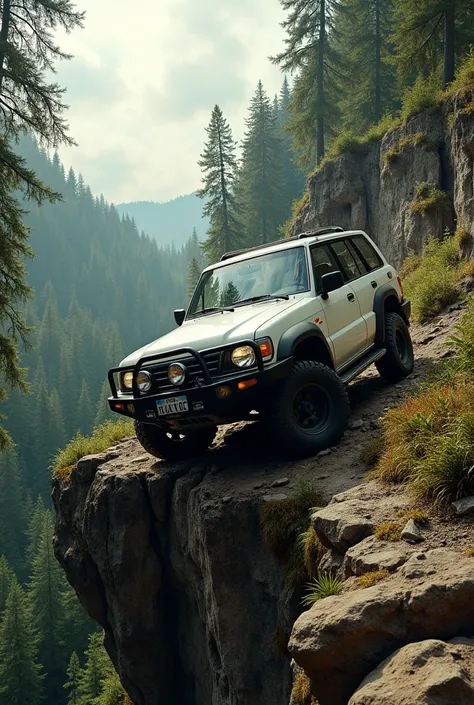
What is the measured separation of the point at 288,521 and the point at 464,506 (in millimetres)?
1838

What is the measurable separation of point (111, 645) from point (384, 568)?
7.42m

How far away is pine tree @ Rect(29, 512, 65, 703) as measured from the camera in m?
41.8

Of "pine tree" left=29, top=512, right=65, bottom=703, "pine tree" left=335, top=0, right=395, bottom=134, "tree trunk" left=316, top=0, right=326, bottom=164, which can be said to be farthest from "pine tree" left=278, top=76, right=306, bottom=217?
"pine tree" left=29, top=512, right=65, bottom=703

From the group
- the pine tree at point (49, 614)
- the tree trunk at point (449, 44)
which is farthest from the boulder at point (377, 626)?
the pine tree at point (49, 614)

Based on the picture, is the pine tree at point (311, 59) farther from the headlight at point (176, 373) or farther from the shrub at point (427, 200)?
the headlight at point (176, 373)

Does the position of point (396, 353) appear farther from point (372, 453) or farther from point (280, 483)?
point (280, 483)

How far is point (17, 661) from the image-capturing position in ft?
115

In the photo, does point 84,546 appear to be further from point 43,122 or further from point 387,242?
point 387,242

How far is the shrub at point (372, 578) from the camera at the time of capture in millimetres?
3400

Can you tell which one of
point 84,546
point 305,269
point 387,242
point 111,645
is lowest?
point 111,645

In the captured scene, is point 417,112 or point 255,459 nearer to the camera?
point 255,459

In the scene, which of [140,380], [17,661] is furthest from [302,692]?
[17,661]

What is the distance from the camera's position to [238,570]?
564 cm

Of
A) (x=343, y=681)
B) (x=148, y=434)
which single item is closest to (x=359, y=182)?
(x=148, y=434)
